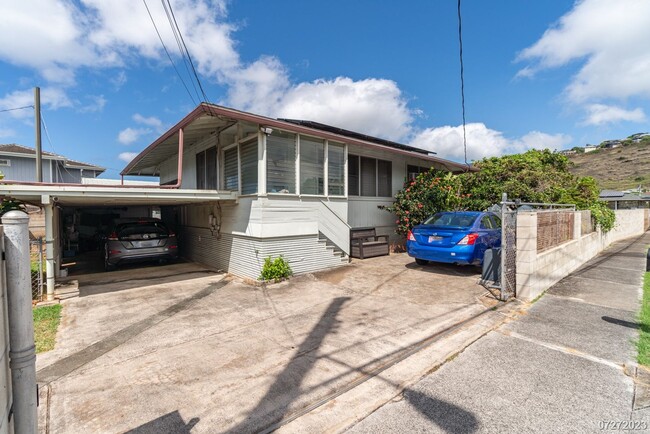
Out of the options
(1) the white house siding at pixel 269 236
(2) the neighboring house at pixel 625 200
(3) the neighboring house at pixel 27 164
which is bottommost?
(1) the white house siding at pixel 269 236

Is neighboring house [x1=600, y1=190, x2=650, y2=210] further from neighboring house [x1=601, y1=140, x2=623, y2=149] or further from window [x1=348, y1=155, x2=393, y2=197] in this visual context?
neighboring house [x1=601, y1=140, x2=623, y2=149]

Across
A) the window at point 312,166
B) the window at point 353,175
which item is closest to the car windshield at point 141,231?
the window at point 312,166

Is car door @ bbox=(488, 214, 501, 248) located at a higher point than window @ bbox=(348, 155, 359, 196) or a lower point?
lower

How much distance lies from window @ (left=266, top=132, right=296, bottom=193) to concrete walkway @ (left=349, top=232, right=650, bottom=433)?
5.32 meters

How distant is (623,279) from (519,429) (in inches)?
295

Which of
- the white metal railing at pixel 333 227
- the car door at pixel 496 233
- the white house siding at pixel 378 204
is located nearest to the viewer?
the car door at pixel 496 233

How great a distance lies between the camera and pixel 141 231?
349 inches

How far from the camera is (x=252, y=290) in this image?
673cm

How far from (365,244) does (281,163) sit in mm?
3809

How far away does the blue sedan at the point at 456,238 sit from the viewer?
7109 millimetres

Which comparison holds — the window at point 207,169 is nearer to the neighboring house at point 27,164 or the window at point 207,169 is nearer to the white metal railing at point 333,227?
the white metal railing at point 333,227

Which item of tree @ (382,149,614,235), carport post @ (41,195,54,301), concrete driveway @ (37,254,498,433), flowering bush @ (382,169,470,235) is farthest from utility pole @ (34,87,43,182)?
tree @ (382,149,614,235)

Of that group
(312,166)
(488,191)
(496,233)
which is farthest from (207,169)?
(488,191)

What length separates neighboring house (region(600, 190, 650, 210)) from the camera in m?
30.0
